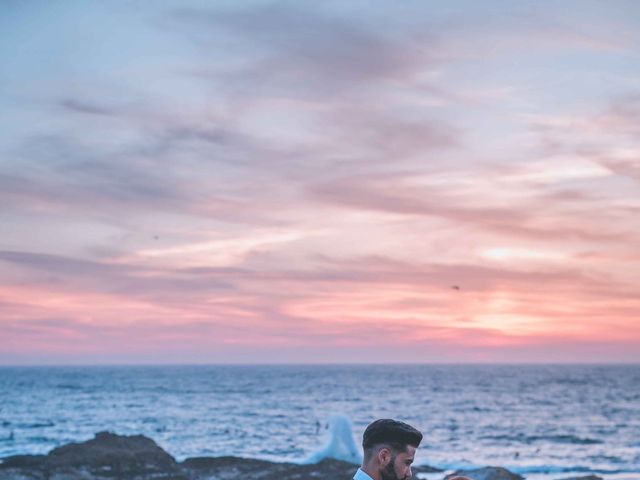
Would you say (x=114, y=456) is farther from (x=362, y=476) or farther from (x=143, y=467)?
(x=362, y=476)

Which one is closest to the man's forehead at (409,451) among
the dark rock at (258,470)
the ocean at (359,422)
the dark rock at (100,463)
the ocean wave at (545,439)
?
the dark rock at (100,463)

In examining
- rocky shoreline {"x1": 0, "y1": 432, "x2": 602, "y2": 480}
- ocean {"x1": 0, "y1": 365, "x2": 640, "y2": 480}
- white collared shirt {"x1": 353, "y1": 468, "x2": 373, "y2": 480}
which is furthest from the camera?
ocean {"x1": 0, "y1": 365, "x2": 640, "y2": 480}

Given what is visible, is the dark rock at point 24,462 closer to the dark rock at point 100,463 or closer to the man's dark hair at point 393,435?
the dark rock at point 100,463

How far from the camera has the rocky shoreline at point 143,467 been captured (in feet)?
105

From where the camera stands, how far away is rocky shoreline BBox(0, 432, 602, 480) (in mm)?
32125

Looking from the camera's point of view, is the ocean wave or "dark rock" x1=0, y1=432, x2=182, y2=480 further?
the ocean wave

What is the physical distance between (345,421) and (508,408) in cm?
6204

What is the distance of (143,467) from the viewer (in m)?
34.3

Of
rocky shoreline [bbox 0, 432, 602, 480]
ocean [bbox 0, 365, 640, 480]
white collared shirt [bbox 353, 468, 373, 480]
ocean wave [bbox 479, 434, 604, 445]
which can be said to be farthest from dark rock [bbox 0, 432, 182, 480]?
ocean wave [bbox 479, 434, 604, 445]

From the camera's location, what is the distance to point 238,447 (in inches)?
2327

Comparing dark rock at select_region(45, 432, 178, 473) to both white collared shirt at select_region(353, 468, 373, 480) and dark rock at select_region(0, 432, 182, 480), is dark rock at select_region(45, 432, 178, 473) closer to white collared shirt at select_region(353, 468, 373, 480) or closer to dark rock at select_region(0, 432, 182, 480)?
dark rock at select_region(0, 432, 182, 480)

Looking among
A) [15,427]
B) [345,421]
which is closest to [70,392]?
[15,427]

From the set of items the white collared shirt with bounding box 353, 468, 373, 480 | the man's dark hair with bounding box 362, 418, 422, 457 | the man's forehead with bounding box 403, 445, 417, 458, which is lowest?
the white collared shirt with bounding box 353, 468, 373, 480

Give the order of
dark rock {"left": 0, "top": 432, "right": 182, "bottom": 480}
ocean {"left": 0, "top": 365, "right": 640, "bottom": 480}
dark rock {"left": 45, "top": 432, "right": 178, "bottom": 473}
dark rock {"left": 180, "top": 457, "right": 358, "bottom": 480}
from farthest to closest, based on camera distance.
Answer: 1. ocean {"left": 0, "top": 365, "right": 640, "bottom": 480}
2. dark rock {"left": 180, "top": 457, "right": 358, "bottom": 480}
3. dark rock {"left": 45, "top": 432, "right": 178, "bottom": 473}
4. dark rock {"left": 0, "top": 432, "right": 182, "bottom": 480}
